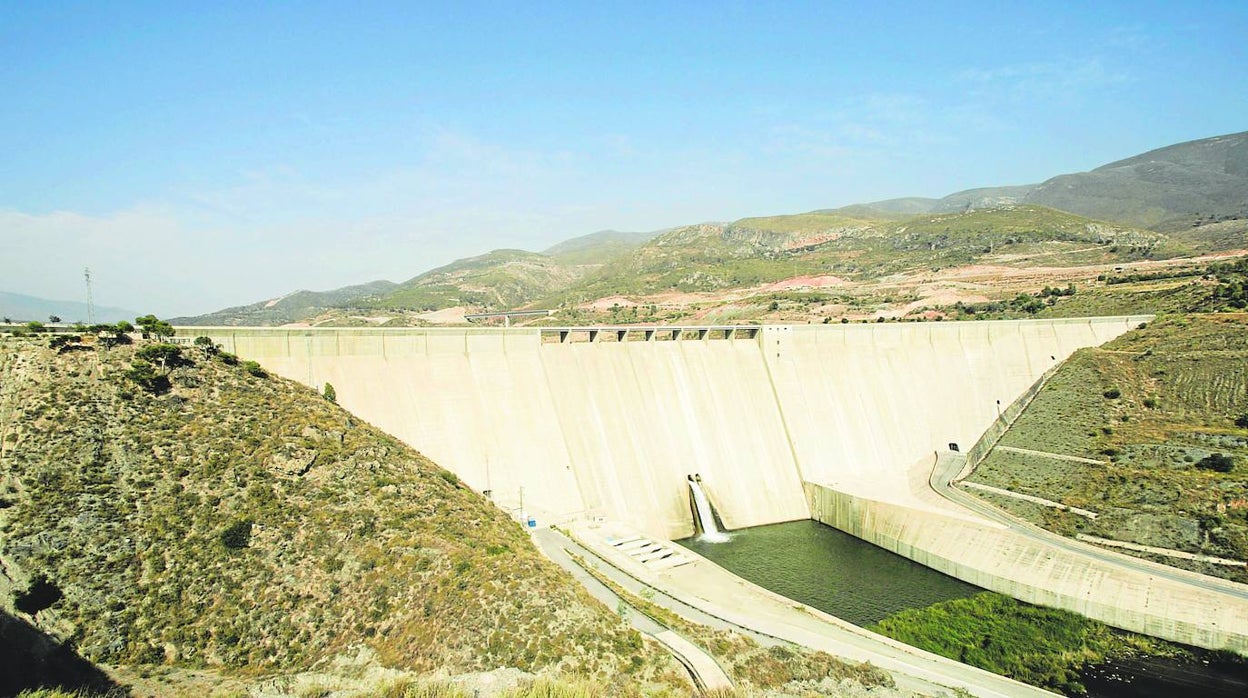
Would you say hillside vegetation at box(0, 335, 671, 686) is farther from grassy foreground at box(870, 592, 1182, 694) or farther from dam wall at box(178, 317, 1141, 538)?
grassy foreground at box(870, 592, 1182, 694)

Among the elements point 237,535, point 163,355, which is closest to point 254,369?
point 163,355

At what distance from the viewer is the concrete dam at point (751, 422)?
1141 inches

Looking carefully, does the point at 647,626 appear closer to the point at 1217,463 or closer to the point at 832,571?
the point at 832,571

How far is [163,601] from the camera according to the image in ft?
Answer: 60.0

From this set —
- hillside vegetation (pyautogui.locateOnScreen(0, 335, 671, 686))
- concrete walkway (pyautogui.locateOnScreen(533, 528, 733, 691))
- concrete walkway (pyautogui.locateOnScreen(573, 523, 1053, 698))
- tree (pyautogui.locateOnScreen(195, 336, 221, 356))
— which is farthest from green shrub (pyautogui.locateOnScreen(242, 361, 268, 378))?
concrete walkway (pyautogui.locateOnScreen(573, 523, 1053, 698))

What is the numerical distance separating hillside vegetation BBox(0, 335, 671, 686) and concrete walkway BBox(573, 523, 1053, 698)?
467 centimetres

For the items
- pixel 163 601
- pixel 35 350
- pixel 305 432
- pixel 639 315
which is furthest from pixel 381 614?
pixel 639 315

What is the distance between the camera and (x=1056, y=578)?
1082 inches

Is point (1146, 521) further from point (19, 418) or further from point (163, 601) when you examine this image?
point (19, 418)

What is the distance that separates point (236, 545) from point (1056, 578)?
3050 cm

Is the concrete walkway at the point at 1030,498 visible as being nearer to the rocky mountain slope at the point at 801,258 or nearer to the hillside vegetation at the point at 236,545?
the hillside vegetation at the point at 236,545

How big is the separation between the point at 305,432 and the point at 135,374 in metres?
6.03

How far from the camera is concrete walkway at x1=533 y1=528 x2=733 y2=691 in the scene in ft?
60.0

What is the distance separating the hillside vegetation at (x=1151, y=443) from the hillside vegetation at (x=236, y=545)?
24.6 m
